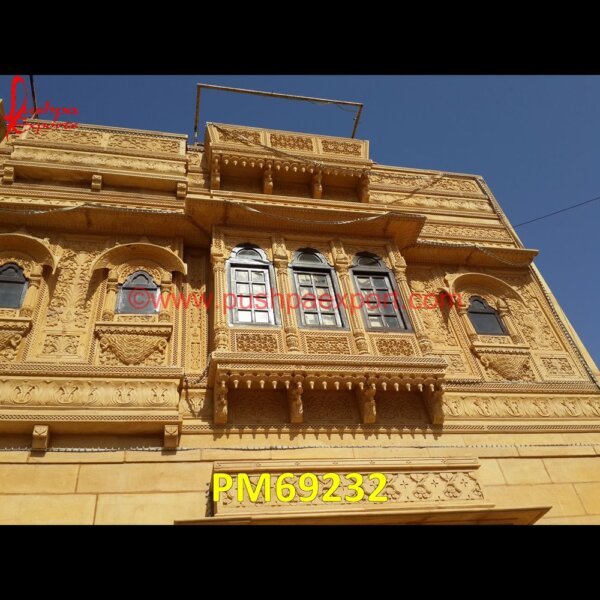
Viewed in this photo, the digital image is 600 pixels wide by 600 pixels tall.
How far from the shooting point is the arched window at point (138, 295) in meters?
6.03

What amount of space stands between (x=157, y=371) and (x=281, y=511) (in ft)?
6.45

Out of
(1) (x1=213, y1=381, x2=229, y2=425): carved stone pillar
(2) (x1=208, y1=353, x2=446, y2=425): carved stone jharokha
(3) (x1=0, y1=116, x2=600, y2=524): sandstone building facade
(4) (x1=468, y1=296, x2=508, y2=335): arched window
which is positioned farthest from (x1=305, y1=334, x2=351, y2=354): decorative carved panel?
(4) (x1=468, y1=296, x2=508, y2=335): arched window

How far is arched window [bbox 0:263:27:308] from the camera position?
579 cm

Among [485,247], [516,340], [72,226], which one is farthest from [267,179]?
[516,340]

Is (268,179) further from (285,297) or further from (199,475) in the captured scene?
(199,475)

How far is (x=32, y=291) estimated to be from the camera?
19.3 feet

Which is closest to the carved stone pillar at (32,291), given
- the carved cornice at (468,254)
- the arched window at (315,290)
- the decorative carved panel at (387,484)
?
the decorative carved panel at (387,484)

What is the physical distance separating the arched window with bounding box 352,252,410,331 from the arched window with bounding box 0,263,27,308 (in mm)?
4251

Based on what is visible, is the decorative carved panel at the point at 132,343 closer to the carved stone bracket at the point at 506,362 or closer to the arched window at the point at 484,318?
the carved stone bracket at the point at 506,362

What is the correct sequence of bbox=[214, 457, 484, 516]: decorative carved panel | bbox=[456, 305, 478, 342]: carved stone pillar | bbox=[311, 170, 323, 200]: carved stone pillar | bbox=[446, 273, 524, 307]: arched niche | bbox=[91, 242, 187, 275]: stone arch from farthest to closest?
bbox=[311, 170, 323, 200]: carved stone pillar → bbox=[446, 273, 524, 307]: arched niche → bbox=[456, 305, 478, 342]: carved stone pillar → bbox=[91, 242, 187, 275]: stone arch → bbox=[214, 457, 484, 516]: decorative carved panel

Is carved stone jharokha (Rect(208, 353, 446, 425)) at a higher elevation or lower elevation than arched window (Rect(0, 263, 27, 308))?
lower

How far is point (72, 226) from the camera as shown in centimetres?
659

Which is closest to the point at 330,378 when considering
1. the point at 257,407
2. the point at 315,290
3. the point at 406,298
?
the point at 257,407

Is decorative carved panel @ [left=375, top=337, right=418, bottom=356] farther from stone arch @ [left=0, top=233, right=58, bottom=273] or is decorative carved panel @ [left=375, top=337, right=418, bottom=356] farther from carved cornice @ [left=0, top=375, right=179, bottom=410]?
stone arch @ [left=0, top=233, right=58, bottom=273]
